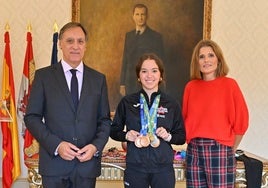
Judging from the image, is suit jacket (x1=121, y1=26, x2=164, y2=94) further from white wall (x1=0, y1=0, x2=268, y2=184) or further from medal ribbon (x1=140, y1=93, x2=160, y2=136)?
medal ribbon (x1=140, y1=93, x2=160, y2=136)

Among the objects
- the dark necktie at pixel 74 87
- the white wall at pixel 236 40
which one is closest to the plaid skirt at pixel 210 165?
the dark necktie at pixel 74 87

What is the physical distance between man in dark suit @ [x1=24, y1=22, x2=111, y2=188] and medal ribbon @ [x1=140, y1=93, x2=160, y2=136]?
0.23 metres

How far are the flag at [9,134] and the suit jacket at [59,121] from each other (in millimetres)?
1779

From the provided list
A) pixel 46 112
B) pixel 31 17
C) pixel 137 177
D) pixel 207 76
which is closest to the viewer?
pixel 46 112

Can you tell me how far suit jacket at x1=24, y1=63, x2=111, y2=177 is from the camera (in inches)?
72.6

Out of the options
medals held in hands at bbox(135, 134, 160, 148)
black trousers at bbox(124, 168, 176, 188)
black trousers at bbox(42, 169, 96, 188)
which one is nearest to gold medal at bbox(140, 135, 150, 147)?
medals held in hands at bbox(135, 134, 160, 148)

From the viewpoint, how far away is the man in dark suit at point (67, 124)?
1.83m

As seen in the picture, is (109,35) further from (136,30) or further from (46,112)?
(46,112)

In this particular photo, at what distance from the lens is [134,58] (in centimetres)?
384

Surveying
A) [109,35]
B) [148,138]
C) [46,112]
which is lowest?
[148,138]

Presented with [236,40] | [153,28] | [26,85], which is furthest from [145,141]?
Result: [236,40]

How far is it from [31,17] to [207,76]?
7.57 ft

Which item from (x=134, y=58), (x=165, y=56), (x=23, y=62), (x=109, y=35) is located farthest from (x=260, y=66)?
(x=23, y=62)

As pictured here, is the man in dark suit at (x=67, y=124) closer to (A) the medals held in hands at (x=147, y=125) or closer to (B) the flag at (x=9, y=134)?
(A) the medals held in hands at (x=147, y=125)
